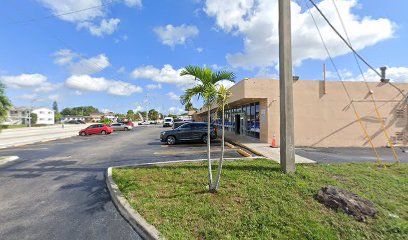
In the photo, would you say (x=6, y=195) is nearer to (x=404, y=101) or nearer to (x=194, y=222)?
(x=194, y=222)

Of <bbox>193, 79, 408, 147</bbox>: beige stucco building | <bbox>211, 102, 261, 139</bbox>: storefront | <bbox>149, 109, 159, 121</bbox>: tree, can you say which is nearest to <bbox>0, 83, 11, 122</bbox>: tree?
<bbox>193, 79, 408, 147</bbox>: beige stucco building

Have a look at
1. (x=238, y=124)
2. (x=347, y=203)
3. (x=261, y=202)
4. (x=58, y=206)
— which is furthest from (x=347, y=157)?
(x=238, y=124)

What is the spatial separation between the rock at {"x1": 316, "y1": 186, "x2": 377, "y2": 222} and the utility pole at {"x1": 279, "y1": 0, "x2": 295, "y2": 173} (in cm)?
178

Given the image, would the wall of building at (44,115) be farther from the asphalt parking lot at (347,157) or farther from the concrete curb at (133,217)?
the asphalt parking lot at (347,157)

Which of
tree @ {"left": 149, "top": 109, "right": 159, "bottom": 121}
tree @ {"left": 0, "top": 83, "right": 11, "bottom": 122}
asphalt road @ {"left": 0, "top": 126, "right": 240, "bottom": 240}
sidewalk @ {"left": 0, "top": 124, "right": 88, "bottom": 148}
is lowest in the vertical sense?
asphalt road @ {"left": 0, "top": 126, "right": 240, "bottom": 240}

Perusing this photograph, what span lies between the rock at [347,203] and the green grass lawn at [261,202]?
0.14 meters

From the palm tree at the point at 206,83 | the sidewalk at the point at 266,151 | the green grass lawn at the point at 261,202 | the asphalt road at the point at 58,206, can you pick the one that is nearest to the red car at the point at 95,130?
the asphalt road at the point at 58,206

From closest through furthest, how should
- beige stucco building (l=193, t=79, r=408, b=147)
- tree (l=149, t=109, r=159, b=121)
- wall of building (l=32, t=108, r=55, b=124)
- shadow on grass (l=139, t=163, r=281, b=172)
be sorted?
shadow on grass (l=139, t=163, r=281, b=172) < beige stucco building (l=193, t=79, r=408, b=147) < wall of building (l=32, t=108, r=55, b=124) < tree (l=149, t=109, r=159, b=121)

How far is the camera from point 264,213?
180 inches

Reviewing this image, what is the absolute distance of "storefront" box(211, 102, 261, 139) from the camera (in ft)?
57.2

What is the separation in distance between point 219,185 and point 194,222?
1816 millimetres

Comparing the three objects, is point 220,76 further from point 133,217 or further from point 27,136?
point 27,136

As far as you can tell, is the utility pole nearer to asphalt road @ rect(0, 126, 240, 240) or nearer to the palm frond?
the palm frond

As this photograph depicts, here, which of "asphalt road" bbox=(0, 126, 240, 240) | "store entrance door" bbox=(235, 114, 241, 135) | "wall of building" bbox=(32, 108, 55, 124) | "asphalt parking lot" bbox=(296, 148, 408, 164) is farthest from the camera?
"wall of building" bbox=(32, 108, 55, 124)
